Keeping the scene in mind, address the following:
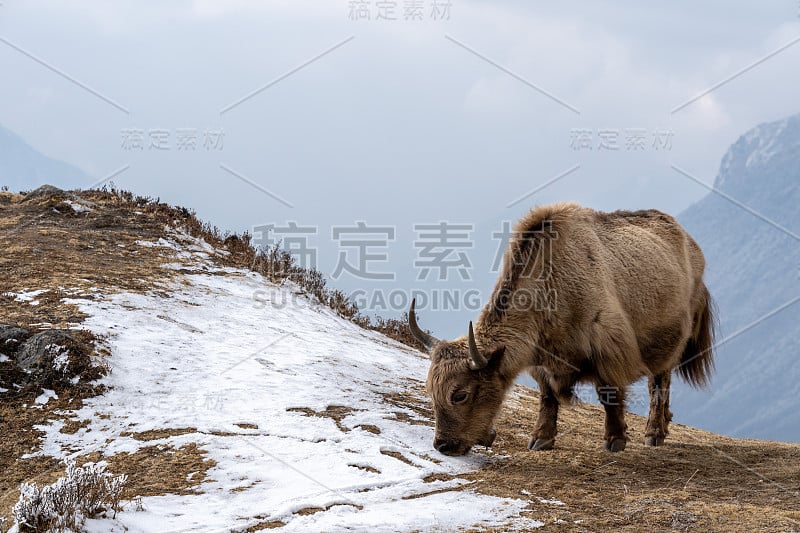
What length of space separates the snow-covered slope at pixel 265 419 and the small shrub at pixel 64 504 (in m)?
0.14

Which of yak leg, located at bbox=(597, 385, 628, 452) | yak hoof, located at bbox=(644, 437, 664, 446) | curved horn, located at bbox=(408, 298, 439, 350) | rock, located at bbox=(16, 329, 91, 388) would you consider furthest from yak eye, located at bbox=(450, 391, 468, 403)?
rock, located at bbox=(16, 329, 91, 388)

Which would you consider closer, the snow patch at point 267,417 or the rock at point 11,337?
the snow patch at point 267,417

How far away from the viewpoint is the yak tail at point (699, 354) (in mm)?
11133

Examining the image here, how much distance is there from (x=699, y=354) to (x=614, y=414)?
3.50 meters

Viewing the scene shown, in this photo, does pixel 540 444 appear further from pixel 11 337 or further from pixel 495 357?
pixel 11 337

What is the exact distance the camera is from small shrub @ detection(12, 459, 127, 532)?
5.03 metres

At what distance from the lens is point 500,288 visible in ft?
26.8

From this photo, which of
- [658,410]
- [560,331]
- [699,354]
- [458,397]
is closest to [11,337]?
[458,397]

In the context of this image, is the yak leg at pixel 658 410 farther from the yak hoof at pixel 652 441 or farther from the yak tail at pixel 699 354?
the yak tail at pixel 699 354

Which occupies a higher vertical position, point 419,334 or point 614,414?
point 419,334

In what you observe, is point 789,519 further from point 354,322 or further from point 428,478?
point 354,322

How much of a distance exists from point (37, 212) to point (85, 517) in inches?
458

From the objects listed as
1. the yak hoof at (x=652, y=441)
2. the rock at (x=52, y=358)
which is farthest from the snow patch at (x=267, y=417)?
the yak hoof at (x=652, y=441)

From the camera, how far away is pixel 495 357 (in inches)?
302
